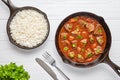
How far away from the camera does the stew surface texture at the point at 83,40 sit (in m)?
2.72

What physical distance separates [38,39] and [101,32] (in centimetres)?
34

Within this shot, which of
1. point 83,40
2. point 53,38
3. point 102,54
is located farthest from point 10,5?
point 102,54

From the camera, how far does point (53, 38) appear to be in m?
2.77

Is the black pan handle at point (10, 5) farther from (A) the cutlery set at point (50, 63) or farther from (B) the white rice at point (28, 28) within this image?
(A) the cutlery set at point (50, 63)

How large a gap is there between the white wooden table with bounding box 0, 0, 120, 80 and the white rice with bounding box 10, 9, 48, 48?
48 mm

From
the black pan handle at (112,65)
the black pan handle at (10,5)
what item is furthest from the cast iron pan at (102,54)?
the black pan handle at (10,5)

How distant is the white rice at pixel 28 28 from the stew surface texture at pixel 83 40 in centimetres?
11

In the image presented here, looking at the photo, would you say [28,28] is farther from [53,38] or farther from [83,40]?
[83,40]

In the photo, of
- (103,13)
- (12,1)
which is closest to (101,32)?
(103,13)

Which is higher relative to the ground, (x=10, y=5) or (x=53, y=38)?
(x=10, y=5)

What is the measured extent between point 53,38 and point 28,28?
147mm

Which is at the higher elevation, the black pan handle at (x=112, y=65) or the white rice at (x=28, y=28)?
the white rice at (x=28, y=28)

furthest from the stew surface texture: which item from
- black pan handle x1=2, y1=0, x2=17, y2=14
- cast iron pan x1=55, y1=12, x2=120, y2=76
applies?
black pan handle x1=2, y1=0, x2=17, y2=14

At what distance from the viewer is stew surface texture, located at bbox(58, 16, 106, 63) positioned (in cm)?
272
